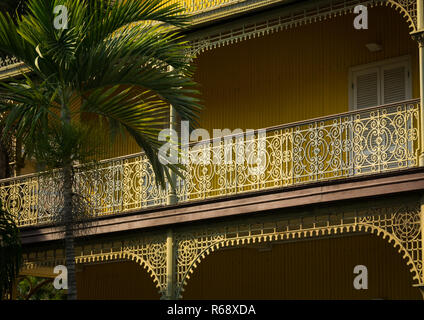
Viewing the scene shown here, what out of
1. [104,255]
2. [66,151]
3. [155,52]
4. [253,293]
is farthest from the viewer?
[253,293]

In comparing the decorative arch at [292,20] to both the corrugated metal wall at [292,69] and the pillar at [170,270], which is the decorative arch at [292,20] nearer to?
the corrugated metal wall at [292,69]

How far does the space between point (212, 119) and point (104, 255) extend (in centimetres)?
354

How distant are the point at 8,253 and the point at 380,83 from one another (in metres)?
6.56

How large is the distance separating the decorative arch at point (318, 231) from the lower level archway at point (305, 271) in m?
1.18

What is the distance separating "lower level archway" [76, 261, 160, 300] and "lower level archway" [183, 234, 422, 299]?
4.51 feet

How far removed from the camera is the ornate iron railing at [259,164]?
13.7 metres

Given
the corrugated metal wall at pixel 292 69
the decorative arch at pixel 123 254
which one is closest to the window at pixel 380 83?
the corrugated metal wall at pixel 292 69

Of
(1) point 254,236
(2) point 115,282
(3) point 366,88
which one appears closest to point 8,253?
(1) point 254,236

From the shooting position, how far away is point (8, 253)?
15172 mm

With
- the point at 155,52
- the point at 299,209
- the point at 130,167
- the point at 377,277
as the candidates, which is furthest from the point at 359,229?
the point at 130,167

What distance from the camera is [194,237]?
15391 millimetres

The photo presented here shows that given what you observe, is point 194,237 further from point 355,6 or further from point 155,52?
point 355,6

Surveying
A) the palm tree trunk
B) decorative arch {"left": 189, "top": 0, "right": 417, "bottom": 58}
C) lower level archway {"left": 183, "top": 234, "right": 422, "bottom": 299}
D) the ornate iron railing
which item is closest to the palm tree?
the palm tree trunk

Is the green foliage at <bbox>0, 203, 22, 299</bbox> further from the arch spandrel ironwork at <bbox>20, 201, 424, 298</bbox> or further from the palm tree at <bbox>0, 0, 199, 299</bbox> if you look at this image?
the palm tree at <bbox>0, 0, 199, 299</bbox>
